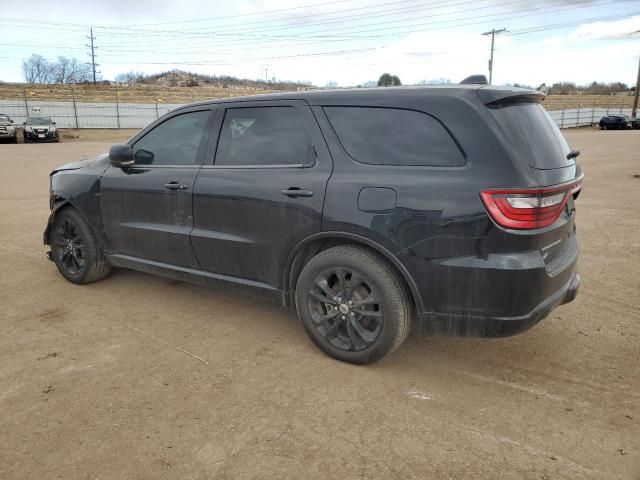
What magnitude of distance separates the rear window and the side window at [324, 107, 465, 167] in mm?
303

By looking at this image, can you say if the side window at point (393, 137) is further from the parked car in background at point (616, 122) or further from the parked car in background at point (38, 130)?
the parked car in background at point (616, 122)

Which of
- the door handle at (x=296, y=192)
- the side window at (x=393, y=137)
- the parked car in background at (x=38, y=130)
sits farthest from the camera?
the parked car in background at (x=38, y=130)

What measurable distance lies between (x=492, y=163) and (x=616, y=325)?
6.78ft

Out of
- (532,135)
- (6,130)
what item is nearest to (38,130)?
(6,130)

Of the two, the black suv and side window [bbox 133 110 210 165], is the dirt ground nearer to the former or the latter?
the black suv

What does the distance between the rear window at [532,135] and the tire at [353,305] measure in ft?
3.33

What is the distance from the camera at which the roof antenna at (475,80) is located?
10.9 ft

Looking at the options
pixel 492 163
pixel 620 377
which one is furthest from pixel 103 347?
pixel 620 377

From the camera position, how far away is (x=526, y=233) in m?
2.75

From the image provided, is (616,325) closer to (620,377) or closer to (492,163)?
(620,377)

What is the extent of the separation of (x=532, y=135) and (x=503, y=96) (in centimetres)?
28

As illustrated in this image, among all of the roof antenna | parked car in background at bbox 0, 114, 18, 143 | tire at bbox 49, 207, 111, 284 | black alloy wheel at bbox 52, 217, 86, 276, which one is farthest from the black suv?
parked car in background at bbox 0, 114, 18, 143

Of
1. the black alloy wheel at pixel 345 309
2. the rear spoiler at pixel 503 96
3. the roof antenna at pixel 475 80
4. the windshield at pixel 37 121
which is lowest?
the black alloy wheel at pixel 345 309

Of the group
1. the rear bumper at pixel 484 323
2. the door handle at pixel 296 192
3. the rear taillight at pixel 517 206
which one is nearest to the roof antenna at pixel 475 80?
the rear taillight at pixel 517 206
